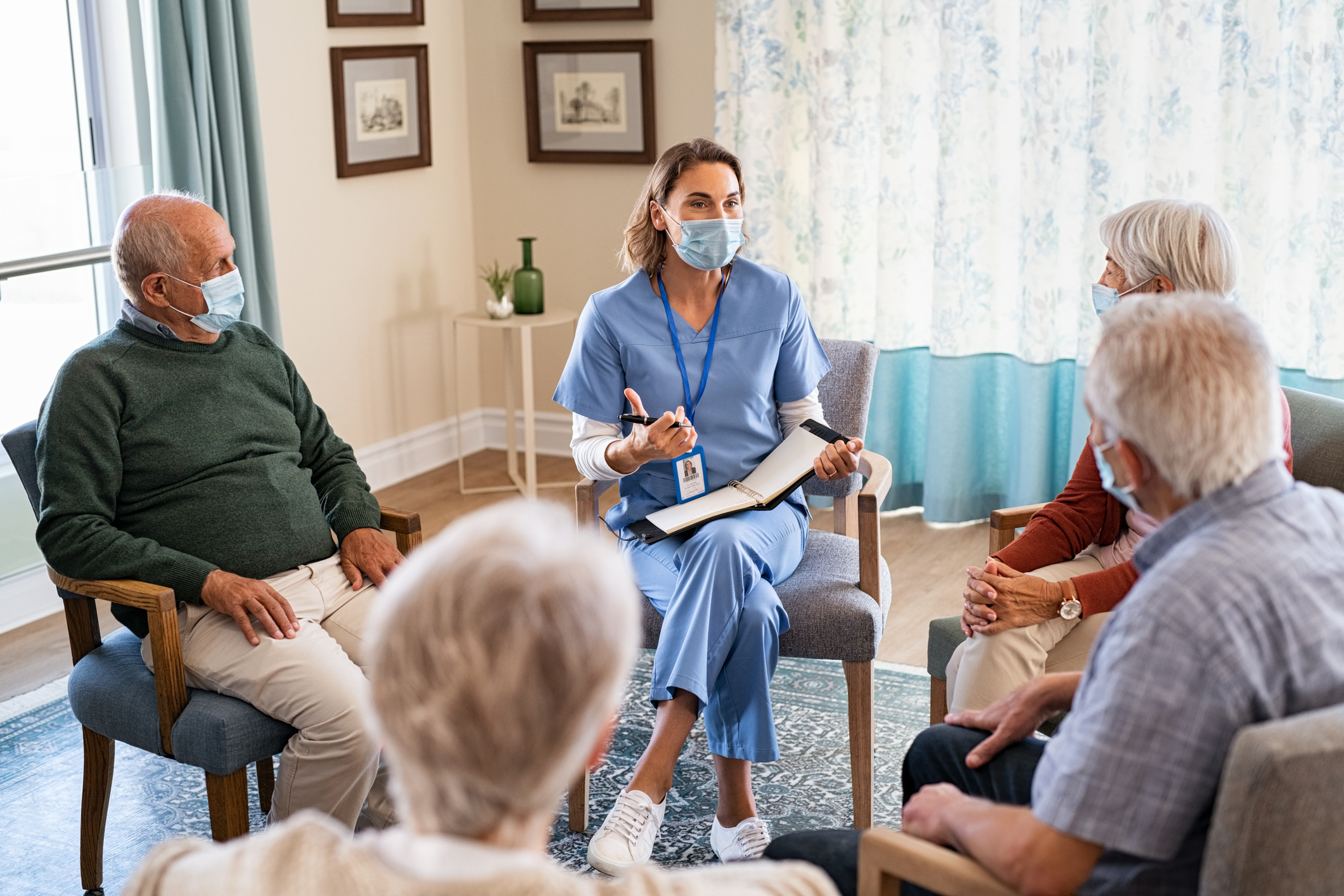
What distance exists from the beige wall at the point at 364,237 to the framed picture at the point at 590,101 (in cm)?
29

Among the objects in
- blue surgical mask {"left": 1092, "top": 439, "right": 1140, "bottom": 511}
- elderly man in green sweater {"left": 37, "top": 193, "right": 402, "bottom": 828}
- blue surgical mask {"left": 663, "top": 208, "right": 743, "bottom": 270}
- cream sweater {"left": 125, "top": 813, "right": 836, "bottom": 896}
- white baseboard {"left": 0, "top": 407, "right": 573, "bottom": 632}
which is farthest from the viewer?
white baseboard {"left": 0, "top": 407, "right": 573, "bottom": 632}


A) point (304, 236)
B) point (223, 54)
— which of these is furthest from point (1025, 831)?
point (304, 236)

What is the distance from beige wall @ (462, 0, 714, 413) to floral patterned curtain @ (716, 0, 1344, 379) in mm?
385

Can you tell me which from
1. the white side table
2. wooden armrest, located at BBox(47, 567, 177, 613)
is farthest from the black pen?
the white side table

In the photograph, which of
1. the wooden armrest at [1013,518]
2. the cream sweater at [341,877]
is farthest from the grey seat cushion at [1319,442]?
the cream sweater at [341,877]

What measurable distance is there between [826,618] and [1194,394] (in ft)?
3.78

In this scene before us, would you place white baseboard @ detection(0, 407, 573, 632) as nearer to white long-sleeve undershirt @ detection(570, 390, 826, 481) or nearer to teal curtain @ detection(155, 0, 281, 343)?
teal curtain @ detection(155, 0, 281, 343)

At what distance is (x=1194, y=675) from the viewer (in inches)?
46.5

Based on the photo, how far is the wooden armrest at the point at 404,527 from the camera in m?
2.55

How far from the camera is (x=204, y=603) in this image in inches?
86.7

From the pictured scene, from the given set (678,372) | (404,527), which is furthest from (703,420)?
(404,527)

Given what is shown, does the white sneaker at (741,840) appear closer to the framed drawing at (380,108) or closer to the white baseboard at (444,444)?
the white baseboard at (444,444)

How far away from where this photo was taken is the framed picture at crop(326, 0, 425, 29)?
435cm

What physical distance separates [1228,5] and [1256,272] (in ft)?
2.51
